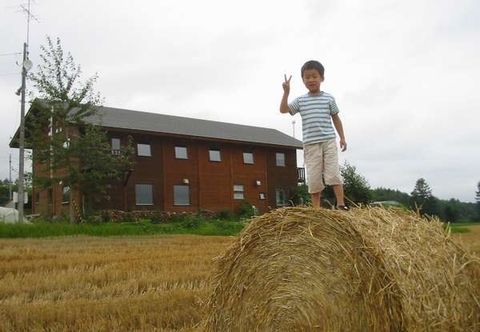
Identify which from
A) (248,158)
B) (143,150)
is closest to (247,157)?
(248,158)

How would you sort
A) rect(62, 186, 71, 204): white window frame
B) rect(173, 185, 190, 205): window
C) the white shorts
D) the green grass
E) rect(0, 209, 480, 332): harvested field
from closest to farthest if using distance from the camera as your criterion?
1. rect(0, 209, 480, 332): harvested field
2. the white shorts
3. the green grass
4. rect(62, 186, 71, 204): white window frame
5. rect(173, 185, 190, 205): window

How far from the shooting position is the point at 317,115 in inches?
212

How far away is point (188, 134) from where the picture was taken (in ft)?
113

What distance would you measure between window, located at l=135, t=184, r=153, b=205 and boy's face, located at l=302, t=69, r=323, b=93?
88.9ft

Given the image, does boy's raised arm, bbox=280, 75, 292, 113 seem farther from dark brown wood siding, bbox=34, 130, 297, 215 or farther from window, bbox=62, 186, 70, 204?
window, bbox=62, 186, 70, 204

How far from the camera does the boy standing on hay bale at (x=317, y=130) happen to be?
17.2 feet

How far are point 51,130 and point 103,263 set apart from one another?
18.0 metres

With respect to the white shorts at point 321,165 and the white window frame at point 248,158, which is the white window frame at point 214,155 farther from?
the white shorts at point 321,165

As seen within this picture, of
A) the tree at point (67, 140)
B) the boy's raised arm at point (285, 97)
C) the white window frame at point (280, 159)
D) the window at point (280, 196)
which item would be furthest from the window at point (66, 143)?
the boy's raised arm at point (285, 97)

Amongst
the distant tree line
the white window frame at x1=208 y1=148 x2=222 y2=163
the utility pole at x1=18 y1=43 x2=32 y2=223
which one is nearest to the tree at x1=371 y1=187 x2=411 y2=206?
the distant tree line

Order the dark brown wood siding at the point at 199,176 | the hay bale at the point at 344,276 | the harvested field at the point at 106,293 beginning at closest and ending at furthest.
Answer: the hay bale at the point at 344,276 < the harvested field at the point at 106,293 < the dark brown wood siding at the point at 199,176

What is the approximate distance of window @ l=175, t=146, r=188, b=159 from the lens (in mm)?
34594

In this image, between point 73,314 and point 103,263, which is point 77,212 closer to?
point 103,263

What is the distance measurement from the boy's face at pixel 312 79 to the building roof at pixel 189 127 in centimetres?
2580
